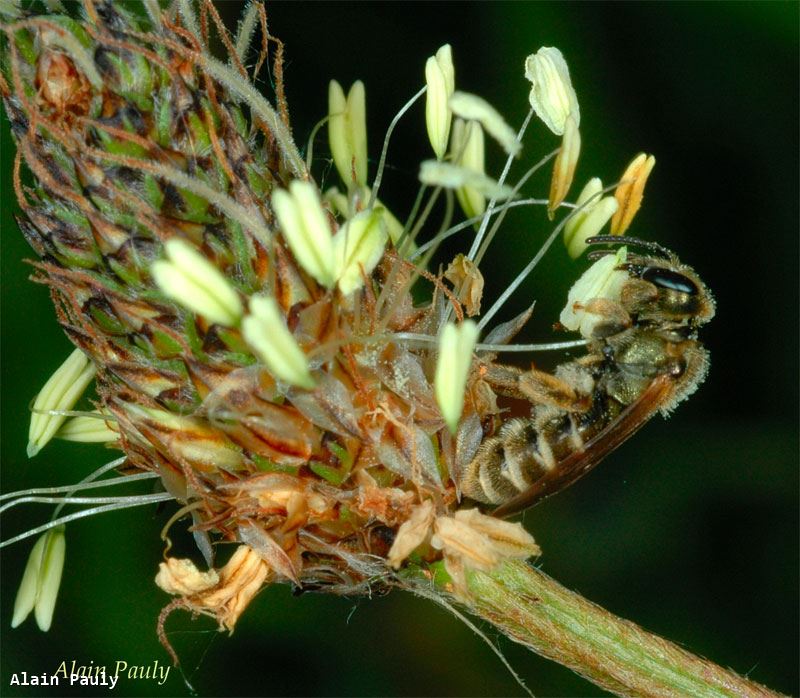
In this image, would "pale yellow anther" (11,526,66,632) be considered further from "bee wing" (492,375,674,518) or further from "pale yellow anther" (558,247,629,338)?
"pale yellow anther" (558,247,629,338)

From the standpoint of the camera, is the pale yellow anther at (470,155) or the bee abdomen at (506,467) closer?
the bee abdomen at (506,467)

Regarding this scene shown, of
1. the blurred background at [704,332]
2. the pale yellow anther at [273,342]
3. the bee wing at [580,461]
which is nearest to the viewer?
the pale yellow anther at [273,342]

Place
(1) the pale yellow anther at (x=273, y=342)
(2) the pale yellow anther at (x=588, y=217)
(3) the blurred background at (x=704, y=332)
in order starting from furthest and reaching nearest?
(3) the blurred background at (x=704, y=332)
(2) the pale yellow anther at (x=588, y=217)
(1) the pale yellow anther at (x=273, y=342)

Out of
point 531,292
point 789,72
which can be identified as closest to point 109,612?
point 531,292

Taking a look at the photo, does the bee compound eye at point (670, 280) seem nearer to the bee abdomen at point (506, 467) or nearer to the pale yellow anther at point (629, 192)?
the pale yellow anther at point (629, 192)

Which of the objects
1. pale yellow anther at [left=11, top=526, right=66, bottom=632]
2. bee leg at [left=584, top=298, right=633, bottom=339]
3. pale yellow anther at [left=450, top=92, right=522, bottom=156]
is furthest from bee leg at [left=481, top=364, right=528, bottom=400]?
pale yellow anther at [left=11, top=526, right=66, bottom=632]

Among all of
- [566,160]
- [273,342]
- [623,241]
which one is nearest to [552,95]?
[566,160]

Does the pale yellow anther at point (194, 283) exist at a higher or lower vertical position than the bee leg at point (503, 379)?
higher

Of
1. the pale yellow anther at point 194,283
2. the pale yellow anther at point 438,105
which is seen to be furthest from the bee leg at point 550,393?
the pale yellow anther at point 194,283
